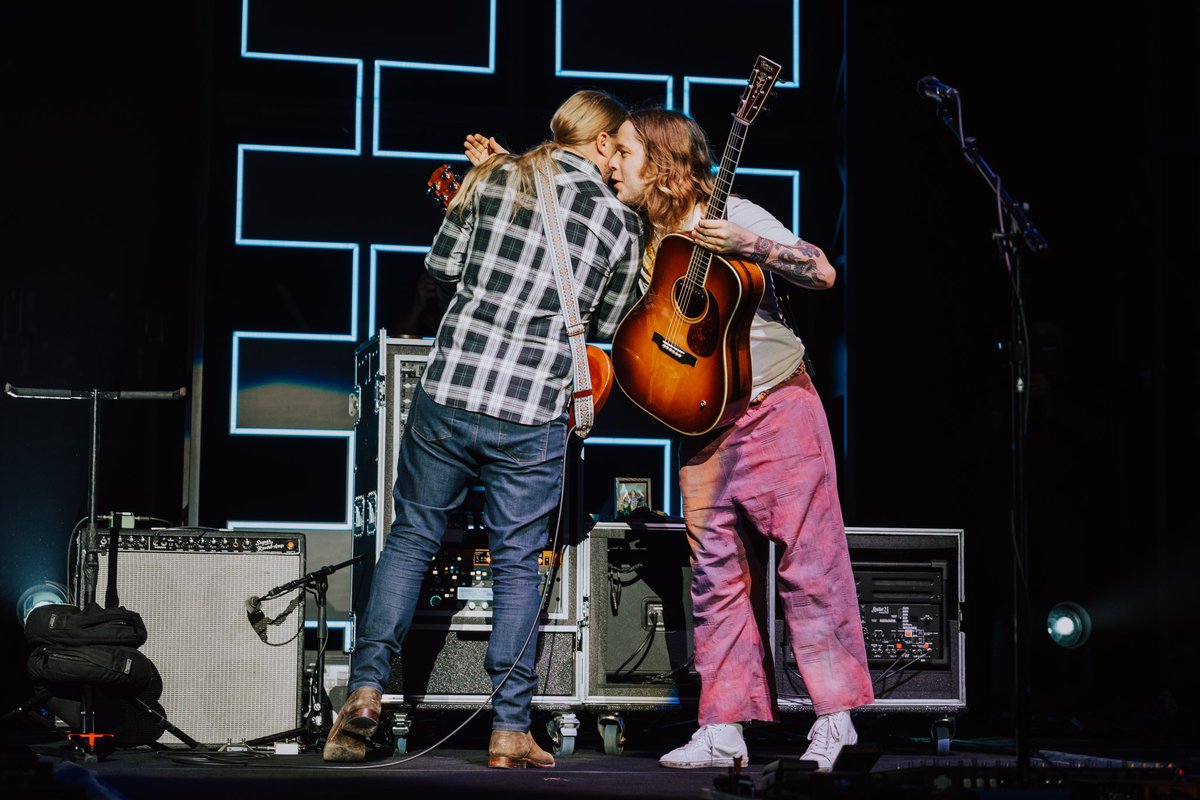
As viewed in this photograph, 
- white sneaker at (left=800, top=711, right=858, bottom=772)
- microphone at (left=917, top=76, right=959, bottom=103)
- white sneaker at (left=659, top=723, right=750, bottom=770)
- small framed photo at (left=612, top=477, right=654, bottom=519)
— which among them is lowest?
white sneaker at (left=659, top=723, right=750, bottom=770)

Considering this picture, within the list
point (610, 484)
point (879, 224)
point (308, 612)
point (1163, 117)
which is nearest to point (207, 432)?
point (308, 612)

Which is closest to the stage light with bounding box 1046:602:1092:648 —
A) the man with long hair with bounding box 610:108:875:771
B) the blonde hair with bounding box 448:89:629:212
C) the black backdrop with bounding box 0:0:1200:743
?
the black backdrop with bounding box 0:0:1200:743

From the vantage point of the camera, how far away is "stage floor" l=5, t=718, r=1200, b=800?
289cm

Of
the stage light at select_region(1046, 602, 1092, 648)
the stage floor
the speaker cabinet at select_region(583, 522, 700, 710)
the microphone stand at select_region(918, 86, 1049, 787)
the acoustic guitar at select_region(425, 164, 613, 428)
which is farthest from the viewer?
the stage light at select_region(1046, 602, 1092, 648)

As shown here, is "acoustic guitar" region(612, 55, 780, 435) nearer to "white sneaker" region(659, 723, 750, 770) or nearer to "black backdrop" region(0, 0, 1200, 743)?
"white sneaker" region(659, 723, 750, 770)

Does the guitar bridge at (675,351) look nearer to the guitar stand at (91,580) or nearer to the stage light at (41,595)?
the guitar stand at (91,580)

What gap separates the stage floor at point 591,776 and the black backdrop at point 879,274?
1314 mm

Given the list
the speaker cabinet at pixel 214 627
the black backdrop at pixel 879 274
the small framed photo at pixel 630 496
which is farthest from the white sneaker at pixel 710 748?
the black backdrop at pixel 879 274

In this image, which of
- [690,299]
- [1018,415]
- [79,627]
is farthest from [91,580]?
[1018,415]

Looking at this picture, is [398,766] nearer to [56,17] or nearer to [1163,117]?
[56,17]

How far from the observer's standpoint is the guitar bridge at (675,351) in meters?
4.07

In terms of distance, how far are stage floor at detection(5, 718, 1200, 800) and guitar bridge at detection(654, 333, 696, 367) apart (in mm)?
1165

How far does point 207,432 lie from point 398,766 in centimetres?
287

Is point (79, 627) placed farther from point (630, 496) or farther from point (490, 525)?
point (630, 496)
